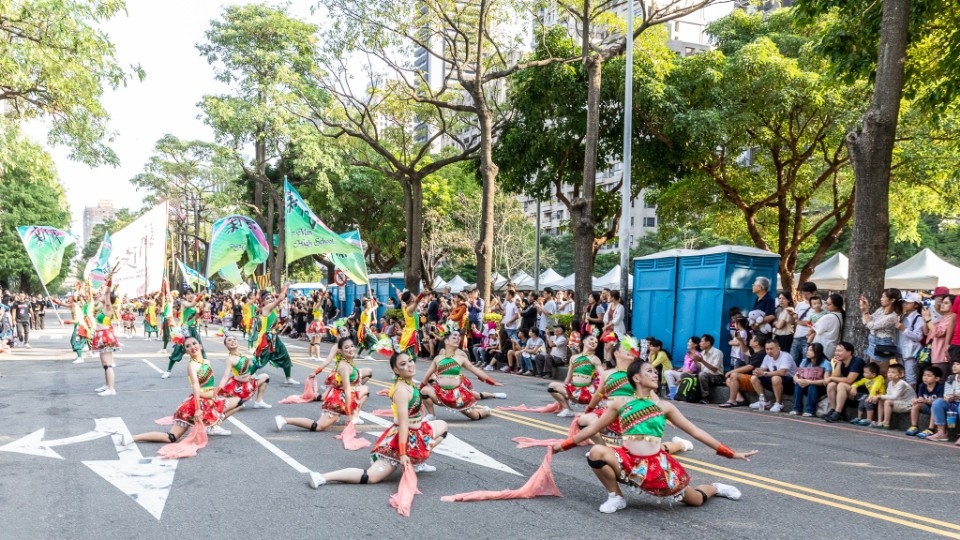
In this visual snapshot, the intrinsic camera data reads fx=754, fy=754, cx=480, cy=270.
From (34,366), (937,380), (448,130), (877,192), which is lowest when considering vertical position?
(34,366)

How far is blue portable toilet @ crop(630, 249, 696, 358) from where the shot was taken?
1645cm

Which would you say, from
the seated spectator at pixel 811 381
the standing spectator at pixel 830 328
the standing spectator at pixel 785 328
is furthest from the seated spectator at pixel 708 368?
Result: the standing spectator at pixel 830 328

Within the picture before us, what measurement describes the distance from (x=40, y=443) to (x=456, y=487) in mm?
5247

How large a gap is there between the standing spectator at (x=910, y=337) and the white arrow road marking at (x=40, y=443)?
10.8m

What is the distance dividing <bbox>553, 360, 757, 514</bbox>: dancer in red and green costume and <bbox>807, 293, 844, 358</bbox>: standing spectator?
679cm

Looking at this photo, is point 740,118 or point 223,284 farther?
point 223,284

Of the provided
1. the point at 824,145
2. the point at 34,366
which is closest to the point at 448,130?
the point at 824,145

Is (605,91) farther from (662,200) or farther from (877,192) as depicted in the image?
(877,192)

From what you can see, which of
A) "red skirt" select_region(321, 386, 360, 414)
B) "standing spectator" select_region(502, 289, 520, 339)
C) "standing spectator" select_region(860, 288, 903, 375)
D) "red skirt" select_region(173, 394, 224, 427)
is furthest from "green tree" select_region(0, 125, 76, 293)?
"standing spectator" select_region(860, 288, 903, 375)

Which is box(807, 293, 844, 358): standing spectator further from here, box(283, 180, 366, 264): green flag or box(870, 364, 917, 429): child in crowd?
box(283, 180, 366, 264): green flag

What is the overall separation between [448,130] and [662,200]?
8.31 m

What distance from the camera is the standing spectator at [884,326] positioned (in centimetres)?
1101

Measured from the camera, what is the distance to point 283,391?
13.4 m

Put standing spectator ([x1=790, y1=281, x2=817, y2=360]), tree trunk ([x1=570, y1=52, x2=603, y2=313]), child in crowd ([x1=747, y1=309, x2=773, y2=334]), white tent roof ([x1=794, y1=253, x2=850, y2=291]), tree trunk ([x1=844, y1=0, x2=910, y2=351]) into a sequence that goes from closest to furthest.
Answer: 1. tree trunk ([x1=844, y1=0, x2=910, y2=351])
2. standing spectator ([x1=790, y1=281, x2=817, y2=360])
3. child in crowd ([x1=747, y1=309, x2=773, y2=334])
4. tree trunk ([x1=570, y1=52, x2=603, y2=313])
5. white tent roof ([x1=794, y1=253, x2=850, y2=291])
